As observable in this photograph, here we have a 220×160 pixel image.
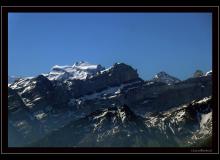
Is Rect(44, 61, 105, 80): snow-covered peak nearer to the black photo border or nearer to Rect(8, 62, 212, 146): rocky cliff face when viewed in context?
Rect(8, 62, 212, 146): rocky cliff face

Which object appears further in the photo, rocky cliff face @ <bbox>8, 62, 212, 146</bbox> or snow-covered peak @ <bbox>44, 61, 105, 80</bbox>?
rocky cliff face @ <bbox>8, 62, 212, 146</bbox>

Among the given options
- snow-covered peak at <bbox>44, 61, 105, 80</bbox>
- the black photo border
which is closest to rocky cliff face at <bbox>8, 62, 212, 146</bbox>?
snow-covered peak at <bbox>44, 61, 105, 80</bbox>

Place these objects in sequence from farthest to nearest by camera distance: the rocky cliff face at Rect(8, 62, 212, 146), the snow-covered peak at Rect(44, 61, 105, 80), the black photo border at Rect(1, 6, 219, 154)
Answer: the rocky cliff face at Rect(8, 62, 212, 146)
the snow-covered peak at Rect(44, 61, 105, 80)
the black photo border at Rect(1, 6, 219, 154)
